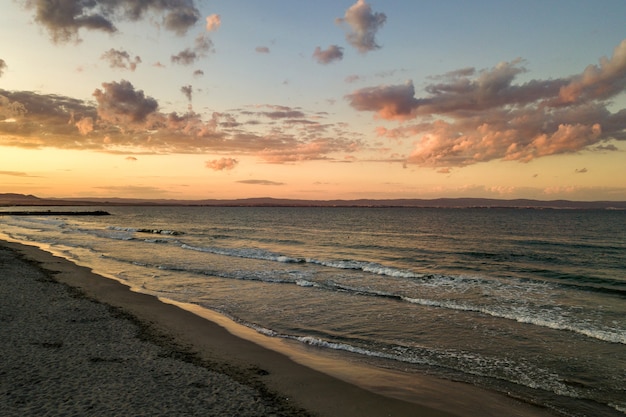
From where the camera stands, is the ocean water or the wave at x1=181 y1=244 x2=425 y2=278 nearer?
the ocean water

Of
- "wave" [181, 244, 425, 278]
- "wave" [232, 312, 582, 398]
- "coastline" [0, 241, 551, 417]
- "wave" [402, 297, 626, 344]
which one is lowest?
"wave" [181, 244, 425, 278]

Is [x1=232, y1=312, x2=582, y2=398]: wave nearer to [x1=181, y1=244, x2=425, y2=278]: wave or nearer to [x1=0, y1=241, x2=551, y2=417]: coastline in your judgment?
[x1=0, y1=241, x2=551, y2=417]: coastline

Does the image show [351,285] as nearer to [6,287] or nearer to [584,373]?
[584,373]

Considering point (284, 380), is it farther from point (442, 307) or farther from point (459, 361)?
point (442, 307)

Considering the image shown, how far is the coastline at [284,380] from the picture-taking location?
8711 mm

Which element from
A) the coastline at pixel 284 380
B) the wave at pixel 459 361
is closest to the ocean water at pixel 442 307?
the wave at pixel 459 361

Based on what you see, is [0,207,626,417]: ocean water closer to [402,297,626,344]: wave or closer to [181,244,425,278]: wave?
[402,297,626,344]: wave

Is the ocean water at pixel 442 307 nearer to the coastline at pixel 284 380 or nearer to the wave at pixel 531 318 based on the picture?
the wave at pixel 531 318

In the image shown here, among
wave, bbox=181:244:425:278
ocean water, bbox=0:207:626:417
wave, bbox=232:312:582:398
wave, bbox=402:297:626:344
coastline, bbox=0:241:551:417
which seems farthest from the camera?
wave, bbox=181:244:425:278

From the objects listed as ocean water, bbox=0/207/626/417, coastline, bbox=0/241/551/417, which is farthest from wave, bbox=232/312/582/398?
coastline, bbox=0/241/551/417

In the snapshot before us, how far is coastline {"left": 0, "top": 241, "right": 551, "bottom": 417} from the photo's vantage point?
8711 millimetres

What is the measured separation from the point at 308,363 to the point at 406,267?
22177mm

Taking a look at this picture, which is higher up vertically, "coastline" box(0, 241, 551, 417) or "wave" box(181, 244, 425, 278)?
"coastline" box(0, 241, 551, 417)

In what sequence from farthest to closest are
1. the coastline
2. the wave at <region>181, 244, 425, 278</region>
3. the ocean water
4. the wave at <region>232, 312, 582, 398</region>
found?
the wave at <region>181, 244, 425, 278</region> → the ocean water → the wave at <region>232, 312, 582, 398</region> → the coastline
